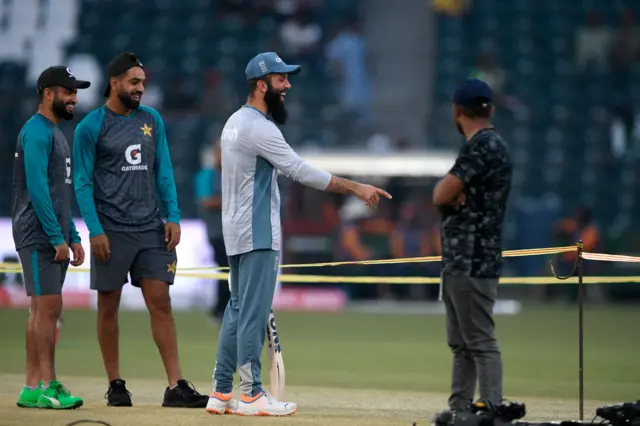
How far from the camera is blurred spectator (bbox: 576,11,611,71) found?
27031 millimetres

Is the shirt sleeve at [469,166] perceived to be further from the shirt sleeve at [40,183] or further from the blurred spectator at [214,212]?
the blurred spectator at [214,212]

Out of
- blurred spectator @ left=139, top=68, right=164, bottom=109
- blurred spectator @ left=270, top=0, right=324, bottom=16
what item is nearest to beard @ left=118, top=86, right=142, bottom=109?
blurred spectator @ left=139, top=68, right=164, bottom=109

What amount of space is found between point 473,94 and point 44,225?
331cm

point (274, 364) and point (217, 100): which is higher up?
point (217, 100)

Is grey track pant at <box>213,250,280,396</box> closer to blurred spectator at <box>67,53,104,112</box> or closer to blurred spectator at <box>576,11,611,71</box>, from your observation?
blurred spectator at <box>67,53,104,112</box>

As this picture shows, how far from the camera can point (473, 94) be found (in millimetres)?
7543

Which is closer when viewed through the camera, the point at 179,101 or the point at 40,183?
the point at 40,183

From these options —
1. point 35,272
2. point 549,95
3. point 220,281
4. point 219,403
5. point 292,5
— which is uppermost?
point 292,5

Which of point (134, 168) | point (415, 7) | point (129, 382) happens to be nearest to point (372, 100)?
point (415, 7)

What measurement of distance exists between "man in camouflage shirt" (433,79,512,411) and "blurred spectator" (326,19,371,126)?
1860 cm

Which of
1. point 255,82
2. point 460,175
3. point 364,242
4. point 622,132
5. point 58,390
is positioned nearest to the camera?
point 460,175

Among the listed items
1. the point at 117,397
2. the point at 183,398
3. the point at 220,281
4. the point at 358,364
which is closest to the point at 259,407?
the point at 183,398

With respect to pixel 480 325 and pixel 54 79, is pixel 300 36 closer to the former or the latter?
pixel 54 79

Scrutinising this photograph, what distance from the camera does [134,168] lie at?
899 cm
